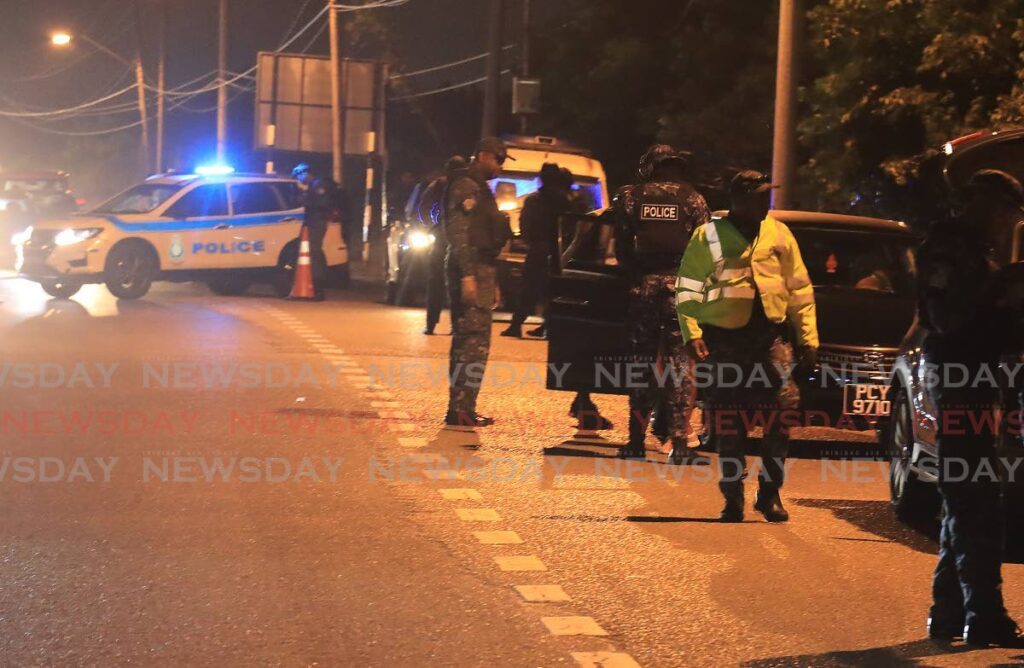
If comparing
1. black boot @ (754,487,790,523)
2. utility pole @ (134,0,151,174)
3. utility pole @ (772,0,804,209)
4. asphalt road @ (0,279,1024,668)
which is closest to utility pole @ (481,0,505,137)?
utility pole @ (772,0,804,209)

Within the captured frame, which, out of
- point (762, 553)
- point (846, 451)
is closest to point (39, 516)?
point (762, 553)

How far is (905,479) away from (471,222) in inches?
160

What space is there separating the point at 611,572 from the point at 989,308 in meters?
2.15

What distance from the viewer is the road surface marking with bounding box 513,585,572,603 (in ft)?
22.0

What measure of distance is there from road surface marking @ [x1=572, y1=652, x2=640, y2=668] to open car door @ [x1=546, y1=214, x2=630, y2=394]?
522 centimetres

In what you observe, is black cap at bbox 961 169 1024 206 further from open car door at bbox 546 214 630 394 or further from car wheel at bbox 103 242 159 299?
car wheel at bbox 103 242 159 299

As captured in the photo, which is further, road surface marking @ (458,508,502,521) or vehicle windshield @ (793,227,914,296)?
vehicle windshield @ (793,227,914,296)

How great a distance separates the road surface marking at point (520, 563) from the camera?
7298 millimetres

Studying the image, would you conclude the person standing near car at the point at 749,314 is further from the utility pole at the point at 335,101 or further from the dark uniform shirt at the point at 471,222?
the utility pole at the point at 335,101

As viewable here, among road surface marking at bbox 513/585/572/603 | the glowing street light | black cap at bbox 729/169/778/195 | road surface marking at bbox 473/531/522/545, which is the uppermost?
the glowing street light

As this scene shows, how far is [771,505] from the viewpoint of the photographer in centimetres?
852

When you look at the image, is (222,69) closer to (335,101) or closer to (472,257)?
(335,101)

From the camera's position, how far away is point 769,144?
2848 centimetres

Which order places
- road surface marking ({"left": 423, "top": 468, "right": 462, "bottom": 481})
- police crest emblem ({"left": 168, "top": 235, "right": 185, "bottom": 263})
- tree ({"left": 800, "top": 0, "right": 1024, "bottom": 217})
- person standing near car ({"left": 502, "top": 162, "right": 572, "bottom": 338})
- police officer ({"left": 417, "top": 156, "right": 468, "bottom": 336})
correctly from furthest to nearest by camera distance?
police crest emblem ({"left": 168, "top": 235, "right": 185, "bottom": 263}) → person standing near car ({"left": 502, "top": 162, "right": 572, "bottom": 338}) → tree ({"left": 800, "top": 0, "right": 1024, "bottom": 217}) → police officer ({"left": 417, "top": 156, "right": 468, "bottom": 336}) → road surface marking ({"left": 423, "top": 468, "right": 462, "bottom": 481})
